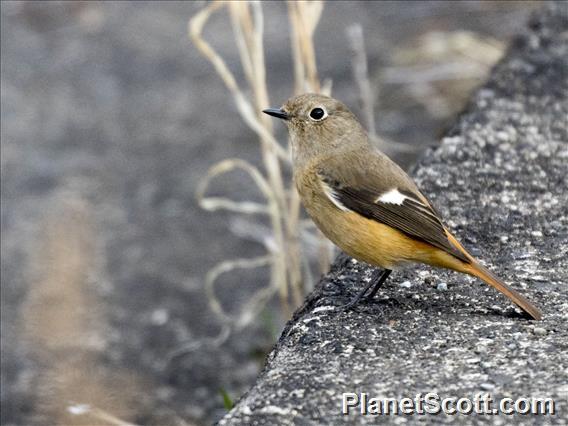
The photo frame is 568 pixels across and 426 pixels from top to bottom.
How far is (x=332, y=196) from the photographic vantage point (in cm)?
394

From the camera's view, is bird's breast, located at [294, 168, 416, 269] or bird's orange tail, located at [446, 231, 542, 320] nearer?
bird's orange tail, located at [446, 231, 542, 320]

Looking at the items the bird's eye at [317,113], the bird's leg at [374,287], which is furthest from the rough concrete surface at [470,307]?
the bird's eye at [317,113]

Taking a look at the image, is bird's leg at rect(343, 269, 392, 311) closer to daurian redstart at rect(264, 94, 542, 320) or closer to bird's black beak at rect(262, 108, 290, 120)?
daurian redstart at rect(264, 94, 542, 320)

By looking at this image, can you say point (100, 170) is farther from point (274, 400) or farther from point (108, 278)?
point (274, 400)

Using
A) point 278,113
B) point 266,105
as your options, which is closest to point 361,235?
point 278,113

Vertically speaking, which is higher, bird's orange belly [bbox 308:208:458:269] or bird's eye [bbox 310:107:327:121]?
bird's eye [bbox 310:107:327:121]

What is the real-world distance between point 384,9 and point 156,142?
2.52 m

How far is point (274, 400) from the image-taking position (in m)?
3.04

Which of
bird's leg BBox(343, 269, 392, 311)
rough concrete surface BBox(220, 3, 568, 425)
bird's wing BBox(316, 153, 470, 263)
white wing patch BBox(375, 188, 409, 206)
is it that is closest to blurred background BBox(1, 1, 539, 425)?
rough concrete surface BBox(220, 3, 568, 425)

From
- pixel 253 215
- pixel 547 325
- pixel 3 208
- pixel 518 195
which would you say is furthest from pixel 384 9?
pixel 547 325

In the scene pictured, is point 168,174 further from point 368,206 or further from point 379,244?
Result: point 379,244

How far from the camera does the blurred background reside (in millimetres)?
4973

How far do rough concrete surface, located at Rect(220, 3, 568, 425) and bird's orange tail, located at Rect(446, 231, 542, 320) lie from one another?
5cm

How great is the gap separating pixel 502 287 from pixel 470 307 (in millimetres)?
208
